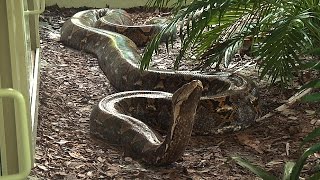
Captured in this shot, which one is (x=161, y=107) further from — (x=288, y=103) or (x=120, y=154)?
(x=288, y=103)

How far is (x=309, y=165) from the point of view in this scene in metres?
3.41

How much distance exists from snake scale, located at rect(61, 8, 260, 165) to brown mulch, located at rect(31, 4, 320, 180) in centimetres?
8

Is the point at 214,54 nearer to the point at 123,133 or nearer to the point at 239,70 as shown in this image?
the point at 239,70

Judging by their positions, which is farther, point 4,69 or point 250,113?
point 250,113

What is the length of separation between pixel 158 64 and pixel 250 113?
157 cm

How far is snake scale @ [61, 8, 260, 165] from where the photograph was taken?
349 centimetres

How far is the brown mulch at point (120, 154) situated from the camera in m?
3.44

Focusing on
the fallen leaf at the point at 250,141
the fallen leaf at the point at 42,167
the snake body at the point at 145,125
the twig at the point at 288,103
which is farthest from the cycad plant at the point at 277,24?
the fallen leaf at the point at 42,167

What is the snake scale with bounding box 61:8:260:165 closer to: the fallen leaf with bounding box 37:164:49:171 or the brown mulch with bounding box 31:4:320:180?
the brown mulch with bounding box 31:4:320:180

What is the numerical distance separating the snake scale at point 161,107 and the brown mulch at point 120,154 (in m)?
0.08

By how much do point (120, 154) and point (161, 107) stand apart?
613 millimetres

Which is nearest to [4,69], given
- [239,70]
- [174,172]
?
[174,172]

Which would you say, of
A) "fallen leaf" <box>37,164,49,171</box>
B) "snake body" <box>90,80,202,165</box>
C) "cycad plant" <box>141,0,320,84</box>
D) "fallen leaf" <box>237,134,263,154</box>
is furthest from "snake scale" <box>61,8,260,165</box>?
"fallen leaf" <box>37,164,49,171</box>

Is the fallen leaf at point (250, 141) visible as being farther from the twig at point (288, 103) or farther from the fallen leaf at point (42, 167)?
the fallen leaf at point (42, 167)
